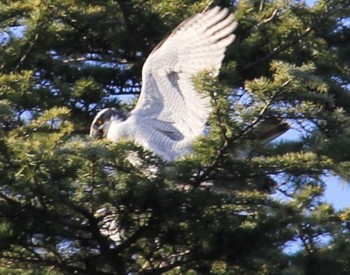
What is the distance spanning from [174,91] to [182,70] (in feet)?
0.41

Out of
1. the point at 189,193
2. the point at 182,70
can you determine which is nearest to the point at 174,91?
the point at 182,70

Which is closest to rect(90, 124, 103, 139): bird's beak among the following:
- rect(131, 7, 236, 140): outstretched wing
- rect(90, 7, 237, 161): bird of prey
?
rect(90, 7, 237, 161): bird of prey

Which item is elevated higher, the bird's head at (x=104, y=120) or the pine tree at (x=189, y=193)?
the bird's head at (x=104, y=120)

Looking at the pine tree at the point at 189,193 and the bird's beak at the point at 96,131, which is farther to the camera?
the bird's beak at the point at 96,131

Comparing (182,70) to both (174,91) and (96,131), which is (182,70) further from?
(96,131)

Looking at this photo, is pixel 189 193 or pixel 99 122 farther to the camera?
pixel 99 122

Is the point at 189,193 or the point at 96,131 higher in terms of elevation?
the point at 96,131

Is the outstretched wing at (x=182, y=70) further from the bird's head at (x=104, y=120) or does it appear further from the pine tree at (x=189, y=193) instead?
the pine tree at (x=189, y=193)

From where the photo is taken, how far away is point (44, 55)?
1019cm

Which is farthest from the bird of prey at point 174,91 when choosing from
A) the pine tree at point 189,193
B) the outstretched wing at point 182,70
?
the pine tree at point 189,193

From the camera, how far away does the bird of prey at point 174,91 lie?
9008 millimetres

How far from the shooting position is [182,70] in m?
9.34

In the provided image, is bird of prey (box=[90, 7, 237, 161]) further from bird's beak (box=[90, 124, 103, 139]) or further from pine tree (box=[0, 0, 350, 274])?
pine tree (box=[0, 0, 350, 274])

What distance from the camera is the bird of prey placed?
9.01m
